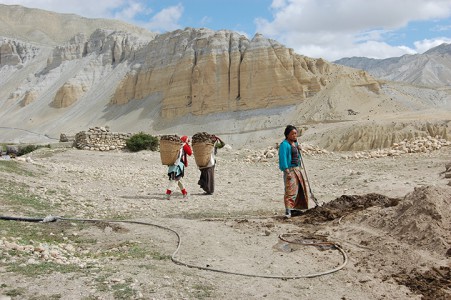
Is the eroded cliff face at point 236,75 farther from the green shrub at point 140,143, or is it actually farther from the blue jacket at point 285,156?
the blue jacket at point 285,156

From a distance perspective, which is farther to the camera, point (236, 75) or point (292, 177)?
point (236, 75)

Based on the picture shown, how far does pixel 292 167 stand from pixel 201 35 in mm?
51210

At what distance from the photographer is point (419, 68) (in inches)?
5891

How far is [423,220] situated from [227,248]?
2.73m

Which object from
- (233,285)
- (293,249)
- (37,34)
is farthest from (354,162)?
(37,34)

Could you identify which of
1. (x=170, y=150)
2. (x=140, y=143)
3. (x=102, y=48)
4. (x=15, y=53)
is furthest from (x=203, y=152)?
(x=15, y=53)

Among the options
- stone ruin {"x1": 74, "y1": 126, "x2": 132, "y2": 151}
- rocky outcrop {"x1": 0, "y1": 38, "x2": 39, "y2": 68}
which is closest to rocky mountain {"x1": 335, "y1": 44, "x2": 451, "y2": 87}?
rocky outcrop {"x1": 0, "y1": 38, "x2": 39, "y2": 68}

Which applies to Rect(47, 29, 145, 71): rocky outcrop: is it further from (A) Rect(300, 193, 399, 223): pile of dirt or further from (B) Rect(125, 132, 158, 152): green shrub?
(A) Rect(300, 193, 399, 223): pile of dirt

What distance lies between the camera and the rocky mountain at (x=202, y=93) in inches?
1769

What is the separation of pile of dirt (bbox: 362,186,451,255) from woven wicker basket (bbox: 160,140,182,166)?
18.7 feet

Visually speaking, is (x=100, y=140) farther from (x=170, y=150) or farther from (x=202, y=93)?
(x=202, y=93)

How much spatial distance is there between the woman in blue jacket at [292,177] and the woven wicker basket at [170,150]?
11.8 feet

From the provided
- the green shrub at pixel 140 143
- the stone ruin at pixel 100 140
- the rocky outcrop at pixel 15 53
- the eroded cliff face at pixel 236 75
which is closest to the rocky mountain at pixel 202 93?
the eroded cliff face at pixel 236 75

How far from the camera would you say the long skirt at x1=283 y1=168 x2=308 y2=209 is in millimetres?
8867
